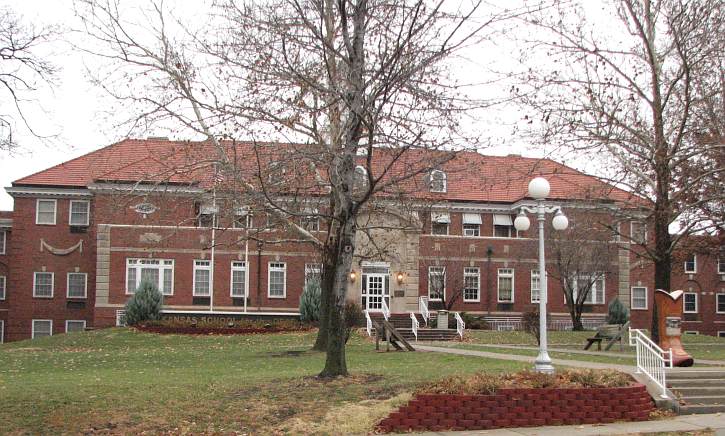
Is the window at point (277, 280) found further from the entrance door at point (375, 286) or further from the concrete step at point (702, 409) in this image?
the concrete step at point (702, 409)

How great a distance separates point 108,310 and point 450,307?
60.0 ft

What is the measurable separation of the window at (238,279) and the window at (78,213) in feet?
31.0

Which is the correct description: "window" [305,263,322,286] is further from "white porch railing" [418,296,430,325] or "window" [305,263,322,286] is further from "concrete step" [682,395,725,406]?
"concrete step" [682,395,725,406]

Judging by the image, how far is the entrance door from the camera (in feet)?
141

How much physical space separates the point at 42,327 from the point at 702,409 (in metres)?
39.6

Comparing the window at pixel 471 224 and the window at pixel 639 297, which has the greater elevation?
the window at pixel 471 224

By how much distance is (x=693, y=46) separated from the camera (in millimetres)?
22953

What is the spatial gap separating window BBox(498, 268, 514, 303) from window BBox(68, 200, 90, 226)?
24059mm

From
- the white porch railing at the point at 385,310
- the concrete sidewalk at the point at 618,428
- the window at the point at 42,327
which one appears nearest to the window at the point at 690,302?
the white porch railing at the point at 385,310

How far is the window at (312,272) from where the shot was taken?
133ft

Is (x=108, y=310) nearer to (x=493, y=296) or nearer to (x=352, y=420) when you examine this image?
(x=493, y=296)

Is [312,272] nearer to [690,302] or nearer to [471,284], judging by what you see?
[471,284]

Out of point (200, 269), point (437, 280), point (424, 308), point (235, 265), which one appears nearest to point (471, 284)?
point (437, 280)

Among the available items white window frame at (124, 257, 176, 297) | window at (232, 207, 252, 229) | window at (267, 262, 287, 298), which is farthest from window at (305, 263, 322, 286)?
window at (232, 207, 252, 229)
